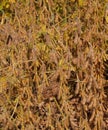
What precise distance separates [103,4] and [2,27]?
541 mm

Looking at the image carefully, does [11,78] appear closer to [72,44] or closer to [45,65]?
[45,65]

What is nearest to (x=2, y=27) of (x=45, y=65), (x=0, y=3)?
(x=0, y=3)

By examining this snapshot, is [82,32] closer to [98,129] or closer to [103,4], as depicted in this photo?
[103,4]

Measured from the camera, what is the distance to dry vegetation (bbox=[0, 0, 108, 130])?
1.80 meters

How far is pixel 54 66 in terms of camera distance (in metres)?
1.84

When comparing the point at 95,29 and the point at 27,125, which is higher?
the point at 95,29

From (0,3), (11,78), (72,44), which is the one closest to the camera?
(11,78)

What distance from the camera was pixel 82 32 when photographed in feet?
6.12

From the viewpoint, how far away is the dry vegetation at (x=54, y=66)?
5.90 ft

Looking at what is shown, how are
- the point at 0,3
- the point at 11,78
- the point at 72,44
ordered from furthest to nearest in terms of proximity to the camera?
the point at 0,3 → the point at 72,44 → the point at 11,78

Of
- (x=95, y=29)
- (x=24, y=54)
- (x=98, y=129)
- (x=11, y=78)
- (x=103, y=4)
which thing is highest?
(x=103, y=4)

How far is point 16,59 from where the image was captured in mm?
1837

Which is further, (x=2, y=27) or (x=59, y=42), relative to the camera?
(x=2, y=27)

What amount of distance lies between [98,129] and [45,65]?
43 centimetres
